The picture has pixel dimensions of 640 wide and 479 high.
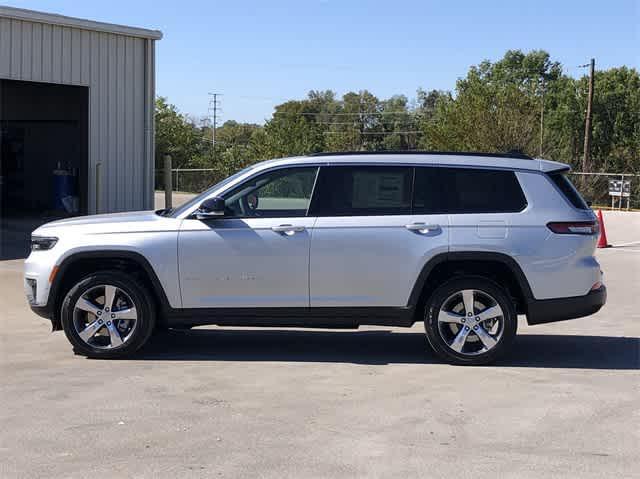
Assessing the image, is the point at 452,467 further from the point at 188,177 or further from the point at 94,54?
the point at 188,177

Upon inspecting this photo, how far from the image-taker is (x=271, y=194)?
876cm

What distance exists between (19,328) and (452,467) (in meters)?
6.31

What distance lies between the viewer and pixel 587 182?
1845 inches

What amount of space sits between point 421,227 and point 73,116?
761 inches

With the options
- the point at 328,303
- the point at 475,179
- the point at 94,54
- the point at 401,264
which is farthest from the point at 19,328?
the point at 94,54

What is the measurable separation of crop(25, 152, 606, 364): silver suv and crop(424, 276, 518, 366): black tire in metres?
0.01

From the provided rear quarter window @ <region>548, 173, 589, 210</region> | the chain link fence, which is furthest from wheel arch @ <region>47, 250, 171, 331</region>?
the chain link fence

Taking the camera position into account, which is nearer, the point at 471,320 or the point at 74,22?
the point at 471,320

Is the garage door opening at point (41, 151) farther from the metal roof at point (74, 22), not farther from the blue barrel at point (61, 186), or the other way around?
the metal roof at point (74, 22)

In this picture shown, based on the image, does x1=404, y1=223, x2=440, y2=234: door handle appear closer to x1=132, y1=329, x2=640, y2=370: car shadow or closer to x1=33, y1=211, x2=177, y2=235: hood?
x1=132, y1=329, x2=640, y2=370: car shadow

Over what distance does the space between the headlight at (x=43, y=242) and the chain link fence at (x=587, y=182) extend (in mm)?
38055

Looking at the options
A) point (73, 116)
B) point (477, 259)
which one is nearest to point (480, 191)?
point (477, 259)

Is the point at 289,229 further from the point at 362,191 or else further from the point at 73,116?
the point at 73,116

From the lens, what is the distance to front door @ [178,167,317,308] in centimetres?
845
